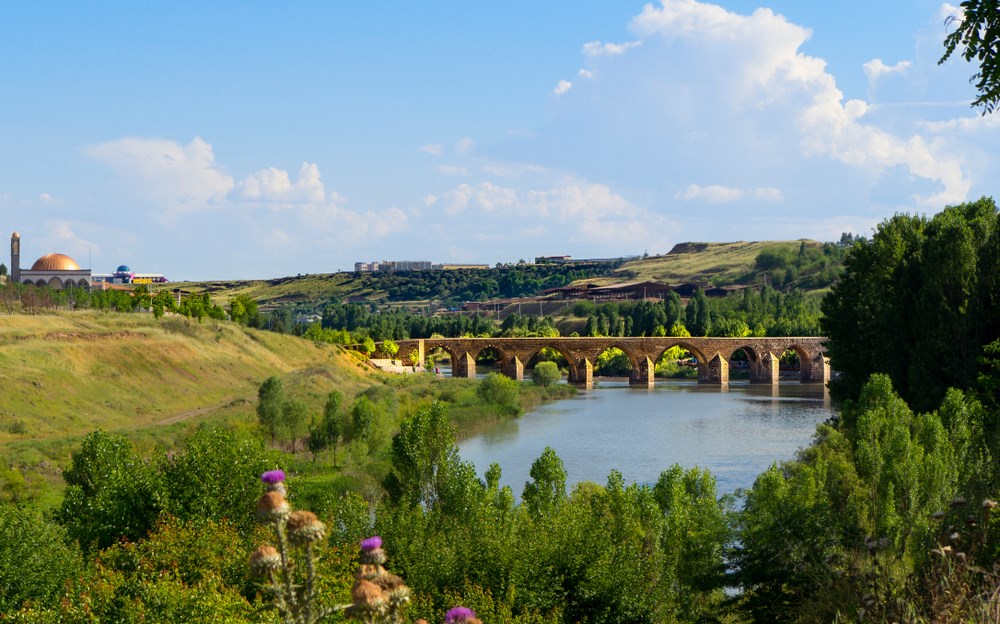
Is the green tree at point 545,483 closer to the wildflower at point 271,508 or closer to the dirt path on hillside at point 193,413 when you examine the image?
the wildflower at point 271,508

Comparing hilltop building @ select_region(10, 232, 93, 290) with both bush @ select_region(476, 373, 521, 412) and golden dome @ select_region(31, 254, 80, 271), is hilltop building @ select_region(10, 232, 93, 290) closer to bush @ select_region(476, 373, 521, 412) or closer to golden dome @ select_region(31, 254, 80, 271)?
golden dome @ select_region(31, 254, 80, 271)

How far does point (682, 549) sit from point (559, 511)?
135 inches

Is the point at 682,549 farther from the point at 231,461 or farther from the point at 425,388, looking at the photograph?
the point at 425,388

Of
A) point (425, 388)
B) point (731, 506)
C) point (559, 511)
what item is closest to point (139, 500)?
point (559, 511)

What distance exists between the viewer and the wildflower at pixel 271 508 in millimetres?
5094

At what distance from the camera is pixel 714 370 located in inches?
3605

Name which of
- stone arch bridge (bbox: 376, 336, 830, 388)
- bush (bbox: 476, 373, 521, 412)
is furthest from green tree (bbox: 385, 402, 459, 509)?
stone arch bridge (bbox: 376, 336, 830, 388)

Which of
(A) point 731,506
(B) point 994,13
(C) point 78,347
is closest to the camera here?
(B) point 994,13

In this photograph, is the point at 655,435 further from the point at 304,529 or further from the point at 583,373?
the point at 304,529

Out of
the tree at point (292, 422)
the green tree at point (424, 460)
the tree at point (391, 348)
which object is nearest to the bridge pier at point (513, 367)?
the tree at point (391, 348)

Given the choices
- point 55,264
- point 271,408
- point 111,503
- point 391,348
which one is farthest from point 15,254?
point 111,503

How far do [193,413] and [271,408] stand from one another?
9499 millimetres

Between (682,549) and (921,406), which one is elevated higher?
(921,406)

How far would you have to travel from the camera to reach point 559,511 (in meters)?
24.2
